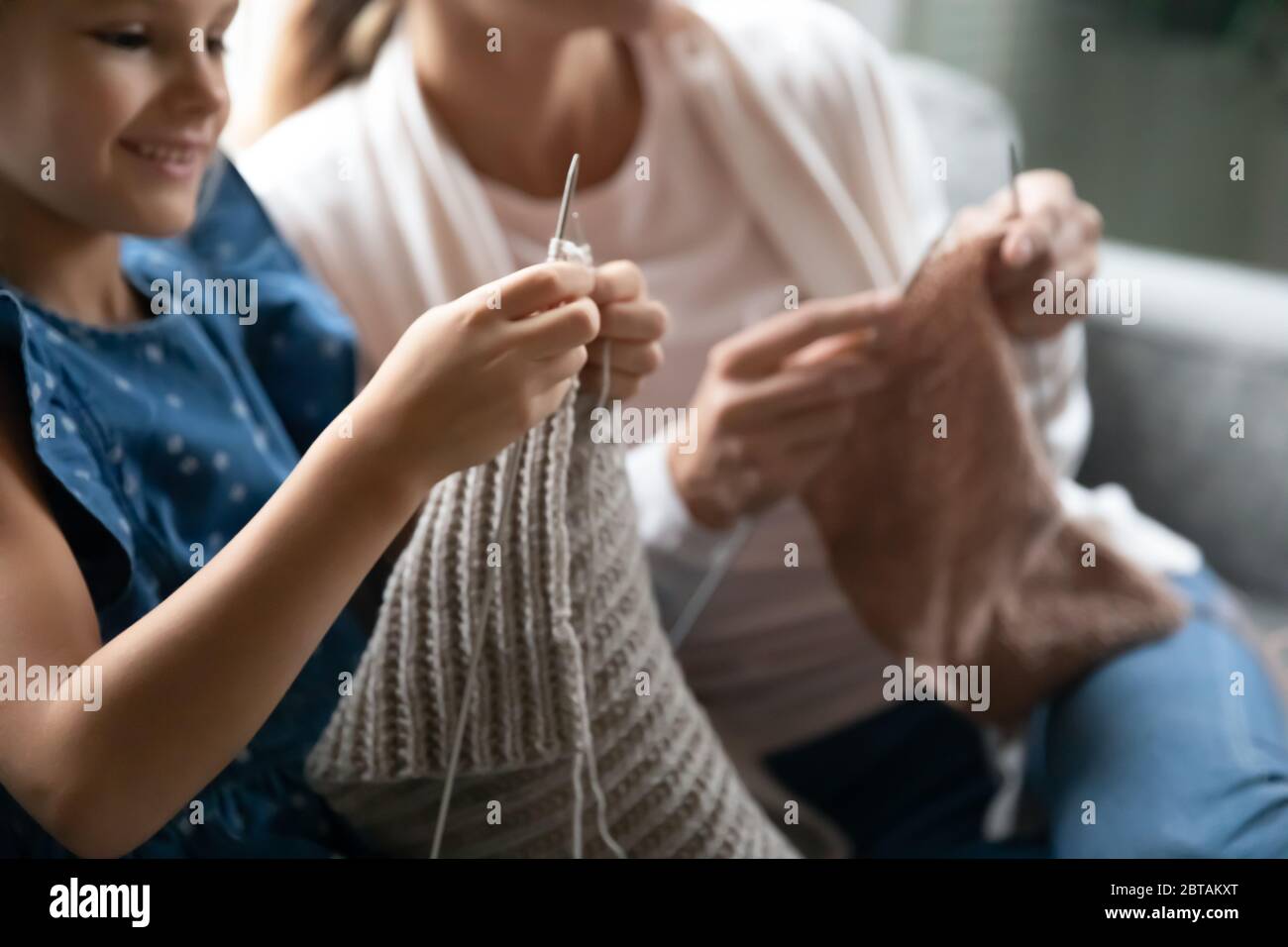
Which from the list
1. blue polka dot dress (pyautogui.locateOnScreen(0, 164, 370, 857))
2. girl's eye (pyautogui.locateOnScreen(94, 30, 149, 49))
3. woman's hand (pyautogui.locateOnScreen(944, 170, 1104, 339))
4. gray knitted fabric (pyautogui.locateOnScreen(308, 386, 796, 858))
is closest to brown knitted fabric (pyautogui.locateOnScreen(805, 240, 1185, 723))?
woman's hand (pyautogui.locateOnScreen(944, 170, 1104, 339))

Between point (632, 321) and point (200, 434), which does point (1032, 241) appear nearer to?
point (632, 321)

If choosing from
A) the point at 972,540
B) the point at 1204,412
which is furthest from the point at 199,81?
the point at 1204,412

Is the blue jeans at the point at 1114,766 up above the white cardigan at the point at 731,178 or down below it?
below

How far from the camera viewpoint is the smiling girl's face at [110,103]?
1.39 feet

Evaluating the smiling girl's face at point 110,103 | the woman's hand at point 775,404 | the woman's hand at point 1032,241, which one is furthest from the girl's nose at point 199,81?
the woman's hand at point 1032,241

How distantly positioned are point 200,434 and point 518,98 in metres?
0.28

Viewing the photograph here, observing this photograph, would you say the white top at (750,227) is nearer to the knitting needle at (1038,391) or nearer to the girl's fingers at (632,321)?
the knitting needle at (1038,391)

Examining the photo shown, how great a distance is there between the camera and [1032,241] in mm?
680

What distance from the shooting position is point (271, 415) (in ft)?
1.81

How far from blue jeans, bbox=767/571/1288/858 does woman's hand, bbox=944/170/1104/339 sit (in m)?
0.20

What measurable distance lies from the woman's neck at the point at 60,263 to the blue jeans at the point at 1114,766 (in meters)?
0.46

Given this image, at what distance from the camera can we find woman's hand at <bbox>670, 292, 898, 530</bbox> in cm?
65

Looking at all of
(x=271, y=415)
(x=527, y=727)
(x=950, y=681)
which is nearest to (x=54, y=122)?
(x=271, y=415)

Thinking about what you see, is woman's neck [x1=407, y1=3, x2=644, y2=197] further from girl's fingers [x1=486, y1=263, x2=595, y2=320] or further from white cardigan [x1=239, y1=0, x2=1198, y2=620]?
girl's fingers [x1=486, y1=263, x2=595, y2=320]
